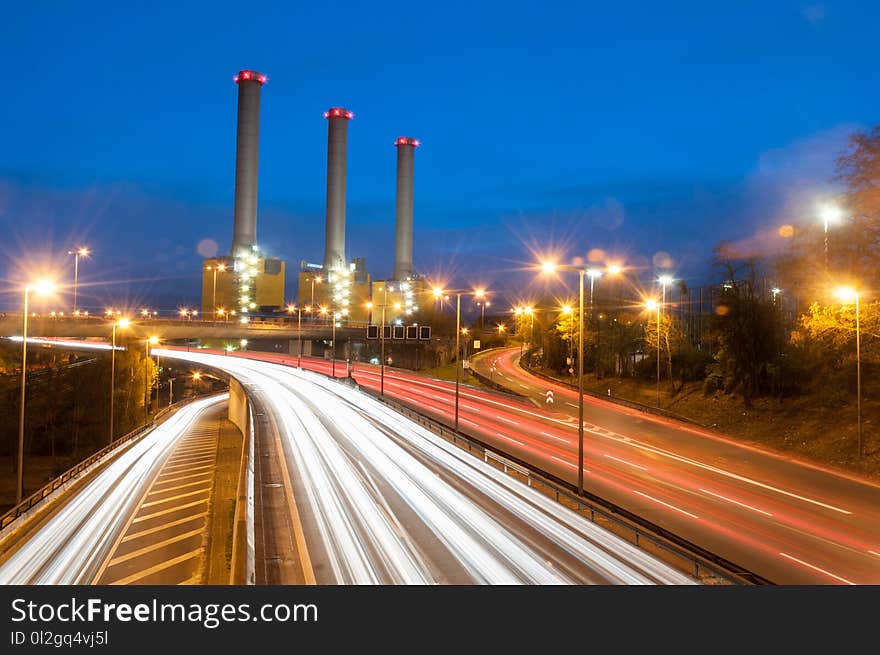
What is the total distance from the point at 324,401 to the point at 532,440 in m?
20.4

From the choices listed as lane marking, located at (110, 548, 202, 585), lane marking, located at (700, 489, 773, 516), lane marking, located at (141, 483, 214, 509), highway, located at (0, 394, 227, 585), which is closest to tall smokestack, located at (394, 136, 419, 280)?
highway, located at (0, 394, 227, 585)

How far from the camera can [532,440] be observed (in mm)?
34281

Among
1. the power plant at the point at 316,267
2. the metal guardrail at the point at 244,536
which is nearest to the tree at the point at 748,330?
the metal guardrail at the point at 244,536

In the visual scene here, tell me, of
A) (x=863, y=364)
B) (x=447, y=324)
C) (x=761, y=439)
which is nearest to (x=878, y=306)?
(x=863, y=364)

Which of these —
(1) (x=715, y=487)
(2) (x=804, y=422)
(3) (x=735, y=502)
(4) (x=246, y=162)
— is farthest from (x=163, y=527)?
(4) (x=246, y=162)

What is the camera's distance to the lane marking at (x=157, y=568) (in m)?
16.2

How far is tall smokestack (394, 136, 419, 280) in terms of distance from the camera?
454ft

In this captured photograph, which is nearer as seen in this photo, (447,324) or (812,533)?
(812,533)

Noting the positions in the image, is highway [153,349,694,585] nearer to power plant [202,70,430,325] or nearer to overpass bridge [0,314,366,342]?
overpass bridge [0,314,366,342]

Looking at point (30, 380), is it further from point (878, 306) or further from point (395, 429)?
point (878, 306)

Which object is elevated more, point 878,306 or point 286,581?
point 878,306

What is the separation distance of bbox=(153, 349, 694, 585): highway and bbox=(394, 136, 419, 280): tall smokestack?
110808 mm

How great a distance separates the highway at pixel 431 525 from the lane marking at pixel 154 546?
13.2 ft

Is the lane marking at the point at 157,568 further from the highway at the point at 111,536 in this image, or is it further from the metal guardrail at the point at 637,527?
the metal guardrail at the point at 637,527
